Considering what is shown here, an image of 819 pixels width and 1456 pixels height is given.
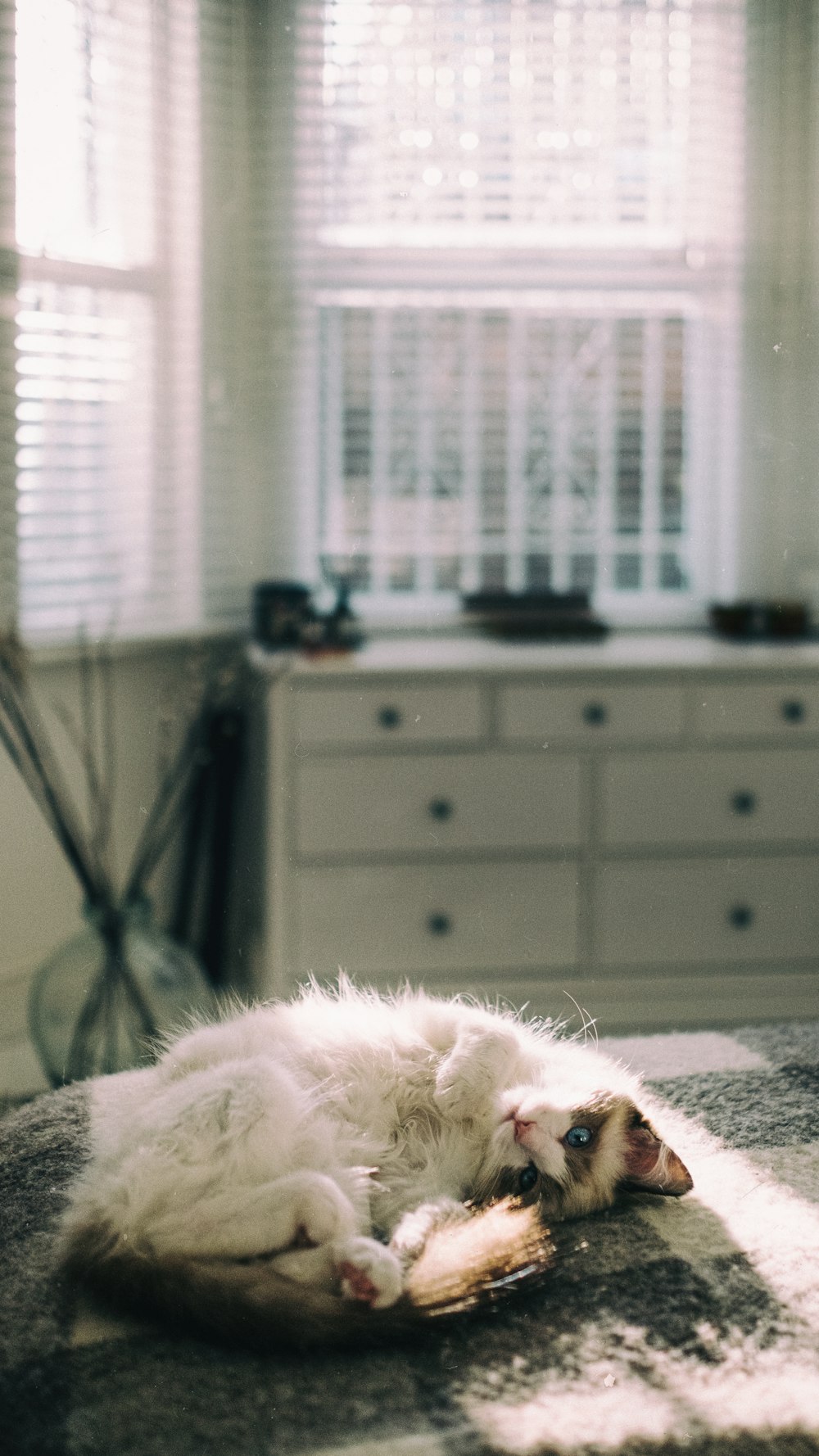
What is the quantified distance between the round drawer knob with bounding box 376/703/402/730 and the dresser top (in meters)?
0.04

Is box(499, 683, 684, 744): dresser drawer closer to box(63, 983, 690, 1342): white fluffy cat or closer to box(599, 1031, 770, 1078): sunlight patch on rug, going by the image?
box(599, 1031, 770, 1078): sunlight patch on rug

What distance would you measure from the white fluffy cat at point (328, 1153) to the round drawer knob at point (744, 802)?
0.78 meters

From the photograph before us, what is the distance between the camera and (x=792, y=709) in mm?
1582

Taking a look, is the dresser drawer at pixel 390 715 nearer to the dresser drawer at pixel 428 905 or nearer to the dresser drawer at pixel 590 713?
the dresser drawer at pixel 590 713

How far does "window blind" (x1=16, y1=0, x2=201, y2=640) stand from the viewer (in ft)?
4.42

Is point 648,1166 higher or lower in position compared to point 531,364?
lower

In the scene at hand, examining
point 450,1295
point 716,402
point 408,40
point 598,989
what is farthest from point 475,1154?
point 716,402

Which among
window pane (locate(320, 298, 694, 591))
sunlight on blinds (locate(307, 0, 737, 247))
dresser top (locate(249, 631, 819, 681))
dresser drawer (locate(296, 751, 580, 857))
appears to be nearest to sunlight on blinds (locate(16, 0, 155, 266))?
sunlight on blinds (locate(307, 0, 737, 247))

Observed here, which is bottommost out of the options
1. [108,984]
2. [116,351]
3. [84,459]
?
[108,984]

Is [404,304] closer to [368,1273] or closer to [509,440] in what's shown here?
[509,440]

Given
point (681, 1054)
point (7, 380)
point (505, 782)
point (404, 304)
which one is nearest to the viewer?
point (681, 1054)

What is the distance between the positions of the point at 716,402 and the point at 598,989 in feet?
3.60

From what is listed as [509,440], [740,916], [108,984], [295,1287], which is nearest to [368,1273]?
[295,1287]

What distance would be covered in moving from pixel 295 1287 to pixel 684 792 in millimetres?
1253
